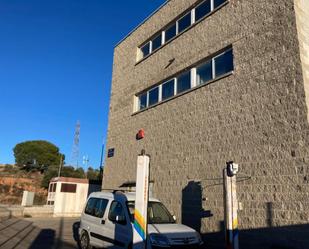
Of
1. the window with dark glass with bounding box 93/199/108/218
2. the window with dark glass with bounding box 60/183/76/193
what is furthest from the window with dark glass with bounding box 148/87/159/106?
the window with dark glass with bounding box 60/183/76/193

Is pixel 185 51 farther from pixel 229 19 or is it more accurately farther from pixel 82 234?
pixel 82 234

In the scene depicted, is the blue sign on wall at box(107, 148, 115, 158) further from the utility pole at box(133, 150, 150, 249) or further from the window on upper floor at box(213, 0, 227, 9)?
the utility pole at box(133, 150, 150, 249)

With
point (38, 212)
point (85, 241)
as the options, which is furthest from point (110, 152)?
point (38, 212)

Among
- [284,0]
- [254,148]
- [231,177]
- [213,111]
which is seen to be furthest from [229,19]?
[231,177]

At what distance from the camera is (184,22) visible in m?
14.5

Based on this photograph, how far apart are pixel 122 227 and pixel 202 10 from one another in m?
9.77

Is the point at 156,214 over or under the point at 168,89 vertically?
under

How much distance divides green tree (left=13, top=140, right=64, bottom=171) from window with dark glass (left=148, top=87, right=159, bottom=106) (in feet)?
159

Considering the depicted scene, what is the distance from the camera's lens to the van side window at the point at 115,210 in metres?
8.62

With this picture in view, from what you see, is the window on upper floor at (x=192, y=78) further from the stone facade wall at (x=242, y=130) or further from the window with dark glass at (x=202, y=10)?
the window with dark glass at (x=202, y=10)

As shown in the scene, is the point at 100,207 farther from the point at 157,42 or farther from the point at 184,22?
the point at 157,42

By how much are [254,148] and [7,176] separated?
54.2 meters

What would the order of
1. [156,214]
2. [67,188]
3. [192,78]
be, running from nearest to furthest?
[156,214]
[192,78]
[67,188]

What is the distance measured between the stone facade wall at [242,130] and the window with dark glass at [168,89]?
0.39m
